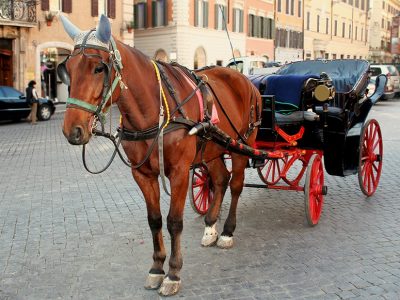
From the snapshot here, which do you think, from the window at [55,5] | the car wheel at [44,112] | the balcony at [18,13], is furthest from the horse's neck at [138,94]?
the window at [55,5]

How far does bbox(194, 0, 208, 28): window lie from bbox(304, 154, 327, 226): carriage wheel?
27042 mm

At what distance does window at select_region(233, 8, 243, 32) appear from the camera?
116 ft

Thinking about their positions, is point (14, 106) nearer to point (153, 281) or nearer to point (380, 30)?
point (153, 281)

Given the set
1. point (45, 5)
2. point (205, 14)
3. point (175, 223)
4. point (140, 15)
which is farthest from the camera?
point (140, 15)

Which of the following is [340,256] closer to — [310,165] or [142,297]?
[310,165]

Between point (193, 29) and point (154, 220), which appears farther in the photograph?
point (193, 29)

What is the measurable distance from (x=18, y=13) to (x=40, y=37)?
1.55 m

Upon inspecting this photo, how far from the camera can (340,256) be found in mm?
4621

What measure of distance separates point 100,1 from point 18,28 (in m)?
4.61

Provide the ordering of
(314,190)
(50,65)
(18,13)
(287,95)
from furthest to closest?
(50,65) < (18,13) < (287,95) < (314,190)

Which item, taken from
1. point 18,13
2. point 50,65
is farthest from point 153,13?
point 18,13

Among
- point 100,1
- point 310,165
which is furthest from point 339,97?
point 100,1

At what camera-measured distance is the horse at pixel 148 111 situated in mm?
3242

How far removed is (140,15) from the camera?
3309 cm
